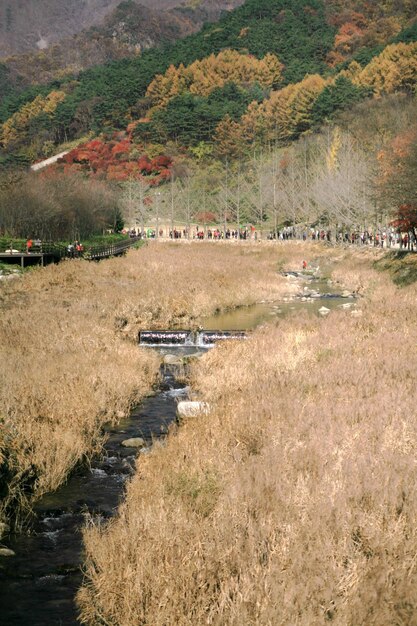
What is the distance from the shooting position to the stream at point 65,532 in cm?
731

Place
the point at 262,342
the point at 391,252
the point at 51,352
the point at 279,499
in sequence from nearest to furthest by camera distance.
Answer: the point at 279,499 → the point at 51,352 → the point at 262,342 → the point at 391,252

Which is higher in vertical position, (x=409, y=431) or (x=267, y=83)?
(x=267, y=83)

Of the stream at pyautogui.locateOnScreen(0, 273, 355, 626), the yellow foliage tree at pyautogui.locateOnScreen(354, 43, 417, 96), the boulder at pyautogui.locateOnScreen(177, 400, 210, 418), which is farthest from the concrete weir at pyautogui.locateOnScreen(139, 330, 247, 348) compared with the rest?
the yellow foliage tree at pyautogui.locateOnScreen(354, 43, 417, 96)

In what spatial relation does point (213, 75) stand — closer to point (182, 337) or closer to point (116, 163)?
point (116, 163)

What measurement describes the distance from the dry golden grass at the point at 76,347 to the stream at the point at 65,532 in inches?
13.1

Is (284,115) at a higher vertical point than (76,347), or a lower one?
higher

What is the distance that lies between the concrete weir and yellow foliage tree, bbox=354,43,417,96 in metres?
110

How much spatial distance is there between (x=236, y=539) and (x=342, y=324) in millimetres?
14489

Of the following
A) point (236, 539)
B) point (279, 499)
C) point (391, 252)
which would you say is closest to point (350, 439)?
point (279, 499)

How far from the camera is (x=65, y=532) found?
9047 mm

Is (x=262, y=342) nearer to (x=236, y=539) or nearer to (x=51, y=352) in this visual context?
(x=51, y=352)

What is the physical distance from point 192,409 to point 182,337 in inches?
439

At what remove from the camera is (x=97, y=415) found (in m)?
13.5

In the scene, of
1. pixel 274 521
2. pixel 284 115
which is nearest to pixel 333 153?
pixel 284 115
